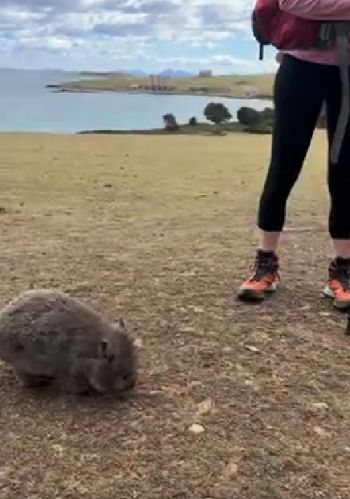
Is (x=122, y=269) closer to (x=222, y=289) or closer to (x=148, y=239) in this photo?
(x=222, y=289)

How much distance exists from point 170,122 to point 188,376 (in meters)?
20.6

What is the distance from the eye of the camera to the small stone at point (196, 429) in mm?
3260

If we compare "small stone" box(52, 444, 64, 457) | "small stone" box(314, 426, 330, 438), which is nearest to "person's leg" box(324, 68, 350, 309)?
"small stone" box(314, 426, 330, 438)

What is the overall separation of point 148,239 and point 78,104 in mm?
25152

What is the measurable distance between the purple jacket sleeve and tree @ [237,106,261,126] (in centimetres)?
2046

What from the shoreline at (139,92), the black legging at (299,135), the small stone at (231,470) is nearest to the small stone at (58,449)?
the small stone at (231,470)

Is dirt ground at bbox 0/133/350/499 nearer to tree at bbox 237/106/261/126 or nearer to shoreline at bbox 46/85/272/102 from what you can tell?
tree at bbox 237/106/261/126

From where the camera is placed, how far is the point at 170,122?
2392 centimetres

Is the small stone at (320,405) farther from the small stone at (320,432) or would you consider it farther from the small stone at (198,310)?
the small stone at (198,310)

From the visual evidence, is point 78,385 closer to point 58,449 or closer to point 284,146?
point 58,449

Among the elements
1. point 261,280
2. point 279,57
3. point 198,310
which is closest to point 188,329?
point 198,310

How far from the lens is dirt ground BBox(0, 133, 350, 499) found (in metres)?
2.96

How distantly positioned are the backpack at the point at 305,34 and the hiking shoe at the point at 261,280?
2.60ft

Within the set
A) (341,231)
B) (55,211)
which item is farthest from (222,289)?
(55,211)
